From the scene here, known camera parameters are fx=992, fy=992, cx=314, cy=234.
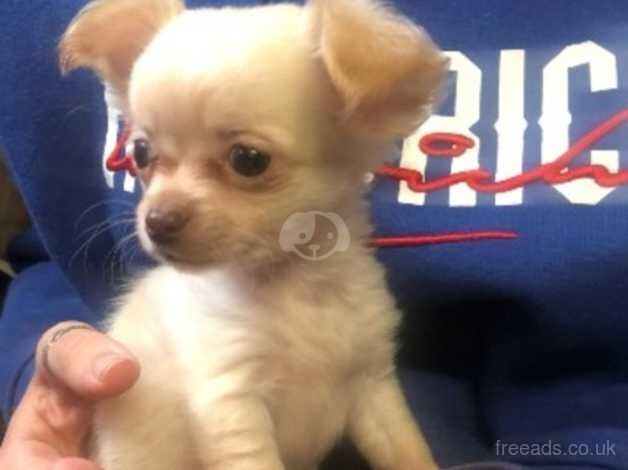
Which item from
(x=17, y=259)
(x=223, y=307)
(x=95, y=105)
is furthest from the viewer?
(x=17, y=259)

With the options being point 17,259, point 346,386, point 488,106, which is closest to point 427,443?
point 346,386

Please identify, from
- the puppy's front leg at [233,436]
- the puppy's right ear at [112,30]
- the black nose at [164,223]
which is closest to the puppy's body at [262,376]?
the puppy's front leg at [233,436]

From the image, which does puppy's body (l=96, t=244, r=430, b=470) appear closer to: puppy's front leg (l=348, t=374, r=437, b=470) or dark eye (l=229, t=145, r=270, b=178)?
puppy's front leg (l=348, t=374, r=437, b=470)

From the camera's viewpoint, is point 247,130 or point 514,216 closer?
point 247,130

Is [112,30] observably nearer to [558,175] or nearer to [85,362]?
[85,362]

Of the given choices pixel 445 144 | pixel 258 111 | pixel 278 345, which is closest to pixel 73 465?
pixel 278 345

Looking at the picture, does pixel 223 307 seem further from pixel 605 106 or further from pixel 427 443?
pixel 605 106
